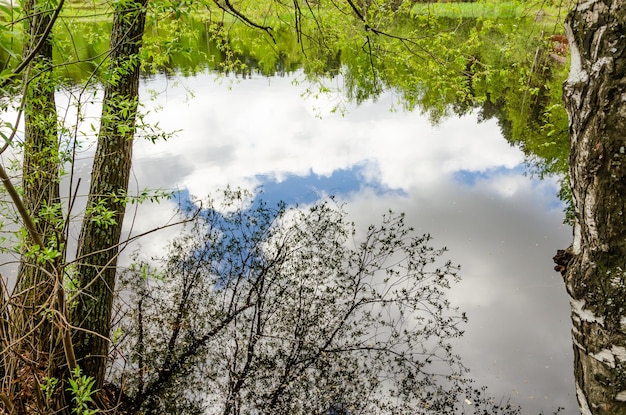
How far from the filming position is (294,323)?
18.6 feet

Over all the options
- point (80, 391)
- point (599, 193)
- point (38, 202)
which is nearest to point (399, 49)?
point (38, 202)

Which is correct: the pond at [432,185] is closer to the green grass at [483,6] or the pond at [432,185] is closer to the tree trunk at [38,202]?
the tree trunk at [38,202]

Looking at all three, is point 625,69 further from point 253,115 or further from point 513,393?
point 253,115

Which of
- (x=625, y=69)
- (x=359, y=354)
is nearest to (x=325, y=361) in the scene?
(x=359, y=354)

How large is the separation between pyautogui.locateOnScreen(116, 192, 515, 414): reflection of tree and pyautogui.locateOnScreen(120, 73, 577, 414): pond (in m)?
0.50

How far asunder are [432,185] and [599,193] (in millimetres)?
8223

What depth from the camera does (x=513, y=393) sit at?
4.93 m

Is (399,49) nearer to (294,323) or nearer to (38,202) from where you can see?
(294,323)

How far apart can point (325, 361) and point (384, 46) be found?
152 inches

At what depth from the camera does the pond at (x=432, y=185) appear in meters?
5.55

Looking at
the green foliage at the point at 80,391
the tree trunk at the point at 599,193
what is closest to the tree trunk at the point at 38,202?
the green foliage at the point at 80,391

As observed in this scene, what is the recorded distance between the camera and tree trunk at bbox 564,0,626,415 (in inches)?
45.1

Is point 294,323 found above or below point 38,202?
above

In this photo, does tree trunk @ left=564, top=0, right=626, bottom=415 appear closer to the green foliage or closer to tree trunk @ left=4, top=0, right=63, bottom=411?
the green foliage
